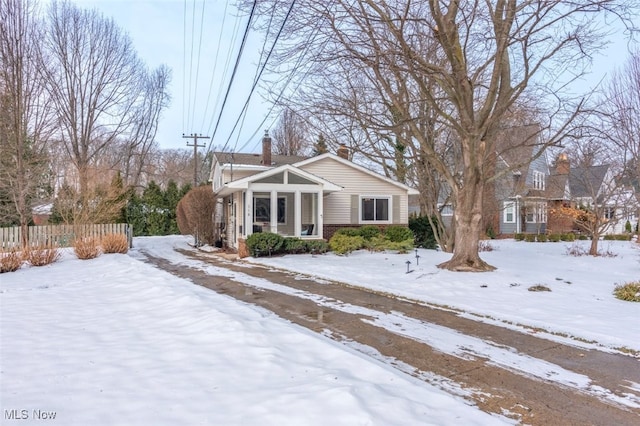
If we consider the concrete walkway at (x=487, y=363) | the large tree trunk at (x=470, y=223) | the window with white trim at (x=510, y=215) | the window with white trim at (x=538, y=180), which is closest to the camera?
the concrete walkway at (x=487, y=363)

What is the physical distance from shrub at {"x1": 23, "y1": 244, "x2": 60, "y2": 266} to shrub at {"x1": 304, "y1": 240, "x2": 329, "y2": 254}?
8393 millimetres

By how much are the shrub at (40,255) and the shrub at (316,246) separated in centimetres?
839

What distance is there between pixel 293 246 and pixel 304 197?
3679mm

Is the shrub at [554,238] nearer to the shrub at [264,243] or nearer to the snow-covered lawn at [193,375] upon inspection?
the shrub at [264,243]

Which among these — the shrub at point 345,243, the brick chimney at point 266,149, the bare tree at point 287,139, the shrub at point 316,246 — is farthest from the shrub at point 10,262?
the bare tree at point 287,139

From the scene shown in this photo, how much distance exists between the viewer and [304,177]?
1623 cm

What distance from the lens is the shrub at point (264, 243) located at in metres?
14.6

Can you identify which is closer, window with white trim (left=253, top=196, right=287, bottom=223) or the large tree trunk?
the large tree trunk

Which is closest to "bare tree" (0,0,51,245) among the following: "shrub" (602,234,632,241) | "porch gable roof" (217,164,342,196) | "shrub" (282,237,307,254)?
"porch gable roof" (217,164,342,196)

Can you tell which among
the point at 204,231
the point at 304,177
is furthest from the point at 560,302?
the point at 204,231

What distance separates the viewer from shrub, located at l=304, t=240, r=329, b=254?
15.6 meters

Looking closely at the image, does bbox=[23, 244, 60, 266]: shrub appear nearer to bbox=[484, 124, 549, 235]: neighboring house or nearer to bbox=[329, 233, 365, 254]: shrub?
bbox=[329, 233, 365, 254]: shrub

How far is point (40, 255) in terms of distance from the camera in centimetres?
1185

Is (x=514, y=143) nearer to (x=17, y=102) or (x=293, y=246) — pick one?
(x=293, y=246)
